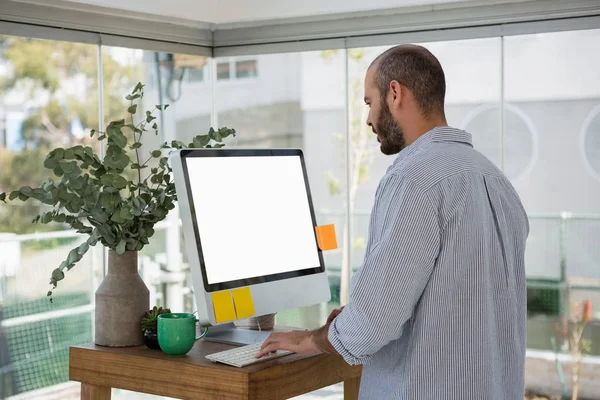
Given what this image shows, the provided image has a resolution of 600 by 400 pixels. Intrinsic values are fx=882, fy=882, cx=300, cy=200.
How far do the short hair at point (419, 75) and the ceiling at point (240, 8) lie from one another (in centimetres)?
233

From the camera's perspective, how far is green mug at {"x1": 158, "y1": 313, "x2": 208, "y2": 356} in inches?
90.2

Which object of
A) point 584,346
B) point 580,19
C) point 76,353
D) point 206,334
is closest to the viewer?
point 76,353

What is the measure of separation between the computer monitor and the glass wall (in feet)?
6.90

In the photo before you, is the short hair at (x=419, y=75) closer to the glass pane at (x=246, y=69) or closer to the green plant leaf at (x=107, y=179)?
the green plant leaf at (x=107, y=179)

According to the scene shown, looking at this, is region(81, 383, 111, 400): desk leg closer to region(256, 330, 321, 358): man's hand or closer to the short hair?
region(256, 330, 321, 358): man's hand

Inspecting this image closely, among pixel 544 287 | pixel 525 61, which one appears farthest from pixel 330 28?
pixel 544 287

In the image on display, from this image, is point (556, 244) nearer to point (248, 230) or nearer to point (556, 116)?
point (556, 116)

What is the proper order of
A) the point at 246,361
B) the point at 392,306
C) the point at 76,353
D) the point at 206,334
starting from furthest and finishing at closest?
the point at 206,334 → the point at 76,353 → the point at 246,361 → the point at 392,306

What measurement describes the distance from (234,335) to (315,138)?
3.04m

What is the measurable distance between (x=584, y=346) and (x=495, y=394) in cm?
296

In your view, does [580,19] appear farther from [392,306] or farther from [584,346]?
[392,306]

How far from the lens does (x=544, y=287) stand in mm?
4754

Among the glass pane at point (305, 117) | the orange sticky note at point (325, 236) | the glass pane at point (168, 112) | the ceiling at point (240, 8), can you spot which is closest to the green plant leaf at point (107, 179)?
the orange sticky note at point (325, 236)

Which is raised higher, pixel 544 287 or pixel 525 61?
pixel 525 61
